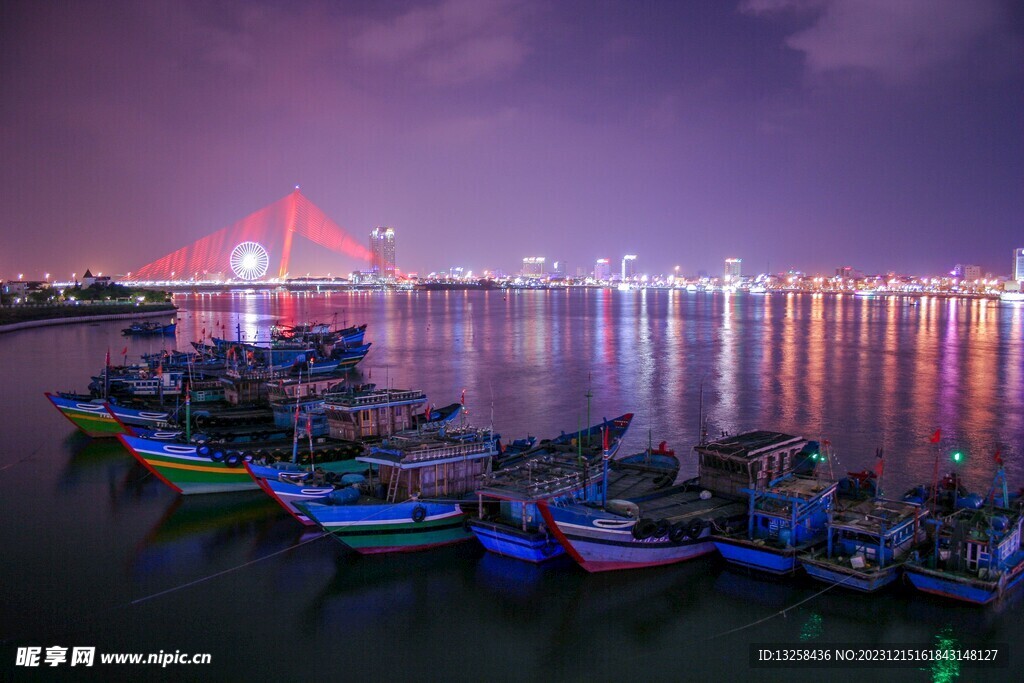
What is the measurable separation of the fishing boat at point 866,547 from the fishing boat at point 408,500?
456cm

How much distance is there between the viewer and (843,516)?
356 inches

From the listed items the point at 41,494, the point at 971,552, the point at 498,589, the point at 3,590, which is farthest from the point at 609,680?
the point at 41,494

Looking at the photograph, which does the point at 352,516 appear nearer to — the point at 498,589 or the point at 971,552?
the point at 498,589

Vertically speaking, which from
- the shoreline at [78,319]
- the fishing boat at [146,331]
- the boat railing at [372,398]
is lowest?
the fishing boat at [146,331]

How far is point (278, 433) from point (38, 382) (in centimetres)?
1690

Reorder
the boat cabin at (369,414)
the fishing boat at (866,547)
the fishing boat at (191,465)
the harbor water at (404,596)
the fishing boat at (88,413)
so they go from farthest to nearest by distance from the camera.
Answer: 1. the fishing boat at (88,413)
2. the boat cabin at (369,414)
3. the fishing boat at (191,465)
4. the fishing boat at (866,547)
5. the harbor water at (404,596)

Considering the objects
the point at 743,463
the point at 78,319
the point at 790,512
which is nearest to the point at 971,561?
the point at 790,512

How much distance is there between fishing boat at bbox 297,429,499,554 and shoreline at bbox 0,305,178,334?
1967 inches

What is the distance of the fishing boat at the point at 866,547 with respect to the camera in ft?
27.5

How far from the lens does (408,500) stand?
9820 mm

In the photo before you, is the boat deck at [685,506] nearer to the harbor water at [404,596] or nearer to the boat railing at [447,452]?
the harbor water at [404,596]

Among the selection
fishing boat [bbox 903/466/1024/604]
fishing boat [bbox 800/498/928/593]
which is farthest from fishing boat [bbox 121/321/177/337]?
fishing boat [bbox 903/466/1024/604]

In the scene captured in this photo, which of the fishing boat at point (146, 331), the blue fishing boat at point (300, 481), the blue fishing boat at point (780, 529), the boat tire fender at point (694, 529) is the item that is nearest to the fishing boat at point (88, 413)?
the blue fishing boat at point (300, 481)

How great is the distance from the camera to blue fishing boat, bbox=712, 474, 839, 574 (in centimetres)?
895
